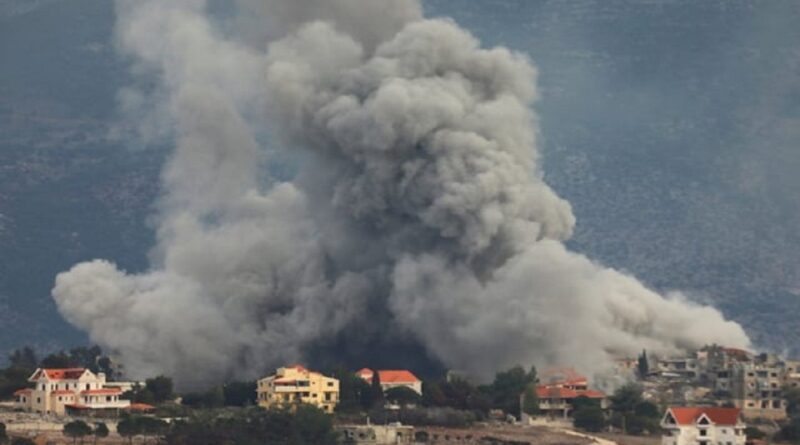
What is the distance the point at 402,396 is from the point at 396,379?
12.0ft

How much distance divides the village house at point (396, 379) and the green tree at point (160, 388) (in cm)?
702

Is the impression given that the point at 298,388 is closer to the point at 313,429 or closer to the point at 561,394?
the point at 313,429

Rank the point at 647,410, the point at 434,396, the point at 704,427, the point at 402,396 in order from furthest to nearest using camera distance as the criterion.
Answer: the point at 402,396, the point at 434,396, the point at 647,410, the point at 704,427

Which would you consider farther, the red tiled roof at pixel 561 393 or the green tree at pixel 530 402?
the red tiled roof at pixel 561 393

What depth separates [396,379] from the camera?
101875 mm

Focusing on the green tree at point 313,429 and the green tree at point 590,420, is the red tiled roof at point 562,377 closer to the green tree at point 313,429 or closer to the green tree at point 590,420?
the green tree at point 590,420

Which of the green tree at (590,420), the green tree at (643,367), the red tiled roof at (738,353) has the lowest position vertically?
the green tree at (590,420)

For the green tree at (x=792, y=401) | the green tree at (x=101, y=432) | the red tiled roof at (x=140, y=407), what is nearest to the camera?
the green tree at (x=101, y=432)

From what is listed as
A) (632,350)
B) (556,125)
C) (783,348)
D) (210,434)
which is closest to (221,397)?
(210,434)

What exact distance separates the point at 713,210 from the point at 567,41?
87.1ft

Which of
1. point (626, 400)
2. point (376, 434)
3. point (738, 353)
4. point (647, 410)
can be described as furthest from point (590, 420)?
point (738, 353)

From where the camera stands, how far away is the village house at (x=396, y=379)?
330 feet

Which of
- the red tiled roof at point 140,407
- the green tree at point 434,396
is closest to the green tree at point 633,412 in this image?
the green tree at point 434,396

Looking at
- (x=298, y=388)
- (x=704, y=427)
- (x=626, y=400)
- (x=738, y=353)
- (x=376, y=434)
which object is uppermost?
(x=738, y=353)
